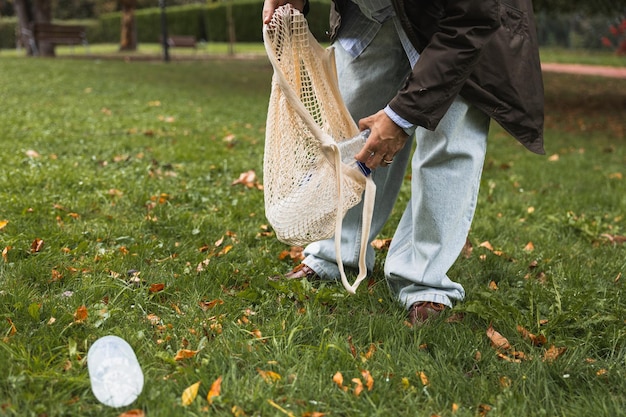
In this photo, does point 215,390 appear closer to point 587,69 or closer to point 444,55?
point 444,55

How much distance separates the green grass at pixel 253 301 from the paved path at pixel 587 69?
12.6 m

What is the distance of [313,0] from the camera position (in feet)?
84.4

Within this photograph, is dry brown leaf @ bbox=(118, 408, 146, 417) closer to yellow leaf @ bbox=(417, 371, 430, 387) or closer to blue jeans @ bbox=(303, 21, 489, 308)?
yellow leaf @ bbox=(417, 371, 430, 387)

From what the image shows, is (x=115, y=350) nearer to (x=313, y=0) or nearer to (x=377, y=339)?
(x=377, y=339)

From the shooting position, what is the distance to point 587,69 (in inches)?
684

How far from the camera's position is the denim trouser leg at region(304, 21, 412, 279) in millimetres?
2158

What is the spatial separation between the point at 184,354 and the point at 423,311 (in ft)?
2.73

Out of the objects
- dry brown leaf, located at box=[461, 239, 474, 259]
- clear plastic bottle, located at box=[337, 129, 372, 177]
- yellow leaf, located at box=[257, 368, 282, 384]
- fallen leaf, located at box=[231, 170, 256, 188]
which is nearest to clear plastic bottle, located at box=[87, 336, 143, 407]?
yellow leaf, located at box=[257, 368, 282, 384]

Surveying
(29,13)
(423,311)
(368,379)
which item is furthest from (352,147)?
(29,13)

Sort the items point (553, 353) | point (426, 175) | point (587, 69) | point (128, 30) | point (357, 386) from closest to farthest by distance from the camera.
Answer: point (357, 386) → point (553, 353) → point (426, 175) → point (587, 69) → point (128, 30)

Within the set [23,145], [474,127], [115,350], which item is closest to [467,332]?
[474,127]

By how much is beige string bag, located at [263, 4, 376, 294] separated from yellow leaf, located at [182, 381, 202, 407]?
0.53 m

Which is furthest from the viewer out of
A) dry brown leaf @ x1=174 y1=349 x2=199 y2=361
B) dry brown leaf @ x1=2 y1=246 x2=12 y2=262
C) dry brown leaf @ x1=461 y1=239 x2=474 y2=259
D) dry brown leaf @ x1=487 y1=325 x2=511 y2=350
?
dry brown leaf @ x1=461 y1=239 x2=474 y2=259

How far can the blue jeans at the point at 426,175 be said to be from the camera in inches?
80.6
